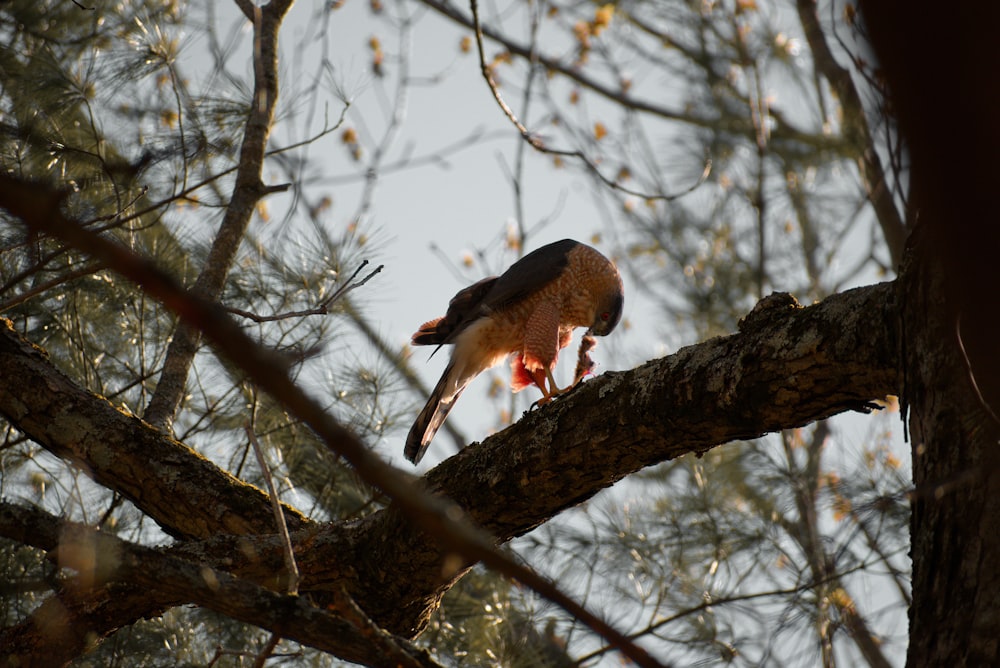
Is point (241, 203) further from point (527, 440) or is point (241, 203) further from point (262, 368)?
point (262, 368)

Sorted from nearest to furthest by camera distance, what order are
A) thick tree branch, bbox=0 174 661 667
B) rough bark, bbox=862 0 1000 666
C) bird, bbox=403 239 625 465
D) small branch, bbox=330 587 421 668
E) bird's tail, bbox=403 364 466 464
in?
1. rough bark, bbox=862 0 1000 666
2. thick tree branch, bbox=0 174 661 667
3. small branch, bbox=330 587 421 668
4. bird's tail, bbox=403 364 466 464
5. bird, bbox=403 239 625 465

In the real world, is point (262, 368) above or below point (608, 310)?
below

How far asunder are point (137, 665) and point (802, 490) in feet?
12.4

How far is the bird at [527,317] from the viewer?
406cm

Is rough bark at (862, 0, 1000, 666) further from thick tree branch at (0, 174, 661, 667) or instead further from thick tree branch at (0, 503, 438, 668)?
thick tree branch at (0, 503, 438, 668)

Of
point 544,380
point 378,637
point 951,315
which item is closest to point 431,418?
point 544,380

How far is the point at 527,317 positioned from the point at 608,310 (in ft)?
1.44

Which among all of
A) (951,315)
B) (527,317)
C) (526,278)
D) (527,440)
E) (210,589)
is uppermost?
(526,278)

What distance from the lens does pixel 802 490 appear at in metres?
5.45

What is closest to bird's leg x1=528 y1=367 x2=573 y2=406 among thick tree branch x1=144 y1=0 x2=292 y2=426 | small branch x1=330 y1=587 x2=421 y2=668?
thick tree branch x1=144 y1=0 x2=292 y2=426

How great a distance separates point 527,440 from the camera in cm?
232

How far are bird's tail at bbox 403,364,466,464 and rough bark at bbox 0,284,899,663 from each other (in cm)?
122

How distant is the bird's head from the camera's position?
171 inches

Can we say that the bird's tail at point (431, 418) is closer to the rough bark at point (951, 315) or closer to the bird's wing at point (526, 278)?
the bird's wing at point (526, 278)
